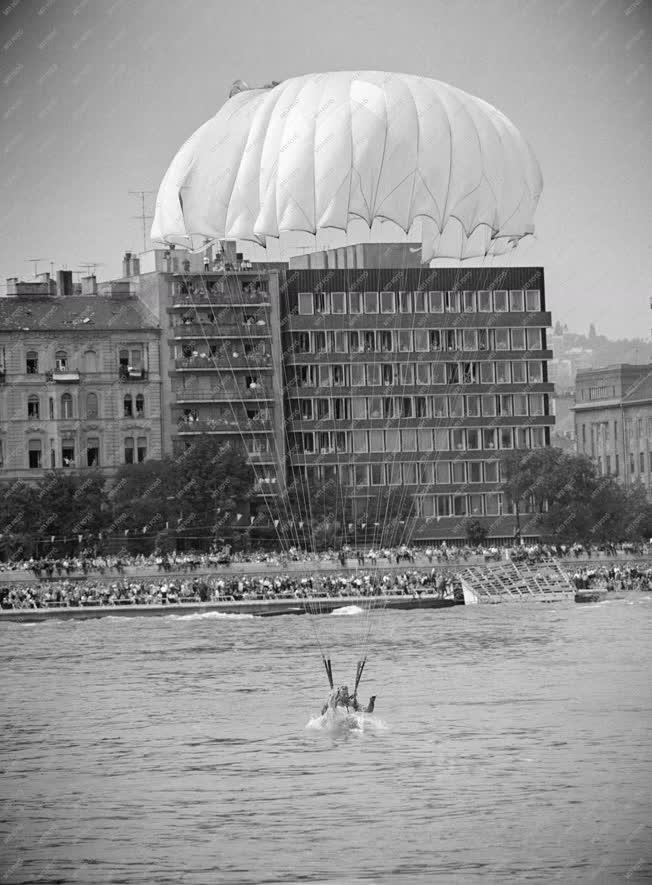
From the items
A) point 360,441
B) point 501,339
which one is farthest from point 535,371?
point 360,441

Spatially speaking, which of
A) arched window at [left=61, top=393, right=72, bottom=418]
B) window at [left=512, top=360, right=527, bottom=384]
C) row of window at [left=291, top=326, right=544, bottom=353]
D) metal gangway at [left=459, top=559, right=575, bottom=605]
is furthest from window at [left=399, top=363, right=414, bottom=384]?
metal gangway at [left=459, top=559, right=575, bottom=605]

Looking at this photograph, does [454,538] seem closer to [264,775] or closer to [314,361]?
[314,361]

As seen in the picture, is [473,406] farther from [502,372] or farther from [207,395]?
[207,395]

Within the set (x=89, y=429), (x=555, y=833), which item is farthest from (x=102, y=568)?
(x=555, y=833)

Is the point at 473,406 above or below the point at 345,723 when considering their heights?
above

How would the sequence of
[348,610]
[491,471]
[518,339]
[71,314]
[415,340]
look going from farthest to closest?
[518,339] < [491,471] < [415,340] < [71,314] < [348,610]

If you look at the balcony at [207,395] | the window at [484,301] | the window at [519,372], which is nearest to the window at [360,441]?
the balcony at [207,395]
